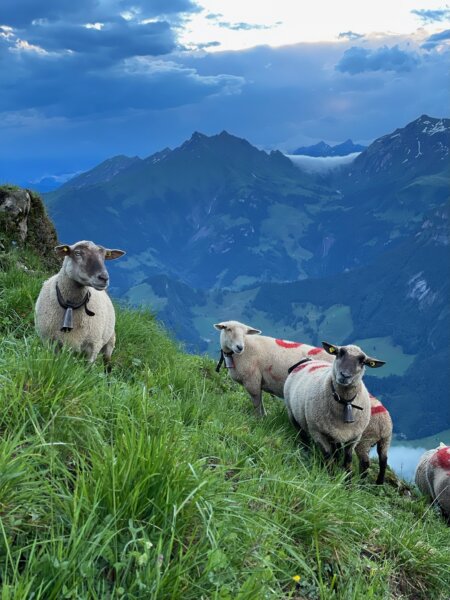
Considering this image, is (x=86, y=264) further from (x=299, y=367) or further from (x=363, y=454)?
(x=363, y=454)

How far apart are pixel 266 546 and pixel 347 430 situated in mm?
5511

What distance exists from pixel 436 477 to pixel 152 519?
8.62 m

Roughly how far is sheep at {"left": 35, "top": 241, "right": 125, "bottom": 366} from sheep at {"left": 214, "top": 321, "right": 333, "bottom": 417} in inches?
188

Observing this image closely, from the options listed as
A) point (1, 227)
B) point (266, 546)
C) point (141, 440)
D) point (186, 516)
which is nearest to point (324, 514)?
point (266, 546)

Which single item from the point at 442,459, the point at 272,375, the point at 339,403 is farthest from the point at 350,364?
the point at 272,375

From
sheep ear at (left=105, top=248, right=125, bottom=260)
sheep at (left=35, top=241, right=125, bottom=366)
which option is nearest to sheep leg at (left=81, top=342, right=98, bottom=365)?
sheep at (left=35, top=241, right=125, bottom=366)

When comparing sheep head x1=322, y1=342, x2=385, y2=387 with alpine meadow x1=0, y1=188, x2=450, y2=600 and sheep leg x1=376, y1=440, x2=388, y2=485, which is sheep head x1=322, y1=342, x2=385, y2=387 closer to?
sheep leg x1=376, y1=440, x2=388, y2=485

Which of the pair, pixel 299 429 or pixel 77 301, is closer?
pixel 77 301

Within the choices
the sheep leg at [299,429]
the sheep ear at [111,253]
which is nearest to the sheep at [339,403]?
the sheep leg at [299,429]

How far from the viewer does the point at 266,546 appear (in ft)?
13.1

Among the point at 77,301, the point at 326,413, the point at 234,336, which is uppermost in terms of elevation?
the point at 77,301

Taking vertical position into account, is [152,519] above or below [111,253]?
below

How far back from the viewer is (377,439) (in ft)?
34.5

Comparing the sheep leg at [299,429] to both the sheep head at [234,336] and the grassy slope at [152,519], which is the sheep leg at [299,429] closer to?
the sheep head at [234,336]
